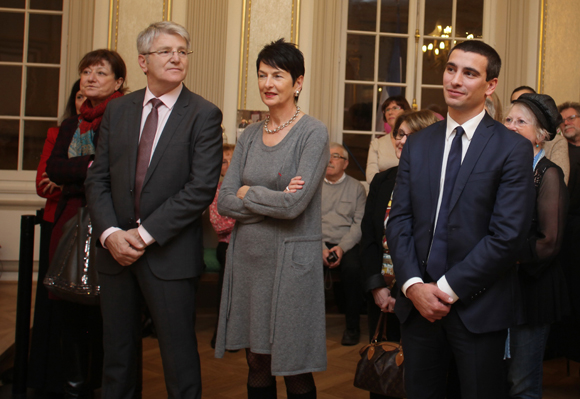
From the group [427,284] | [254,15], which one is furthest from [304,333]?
[254,15]

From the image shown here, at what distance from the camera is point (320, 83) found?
5504mm

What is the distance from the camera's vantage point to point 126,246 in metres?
2.01

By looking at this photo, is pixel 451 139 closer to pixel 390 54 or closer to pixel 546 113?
pixel 546 113

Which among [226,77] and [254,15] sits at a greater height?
[254,15]

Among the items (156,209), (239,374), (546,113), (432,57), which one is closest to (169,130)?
(156,209)

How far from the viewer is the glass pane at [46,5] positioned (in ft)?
18.0

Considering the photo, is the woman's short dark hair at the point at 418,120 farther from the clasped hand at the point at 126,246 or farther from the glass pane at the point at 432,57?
the glass pane at the point at 432,57

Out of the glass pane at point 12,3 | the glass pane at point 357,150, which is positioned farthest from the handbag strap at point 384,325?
the glass pane at point 12,3

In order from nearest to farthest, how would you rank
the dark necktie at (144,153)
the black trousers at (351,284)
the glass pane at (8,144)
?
1. the dark necktie at (144,153)
2. the black trousers at (351,284)
3. the glass pane at (8,144)

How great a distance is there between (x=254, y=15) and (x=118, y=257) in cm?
387

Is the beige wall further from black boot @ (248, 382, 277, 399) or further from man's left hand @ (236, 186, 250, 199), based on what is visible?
black boot @ (248, 382, 277, 399)

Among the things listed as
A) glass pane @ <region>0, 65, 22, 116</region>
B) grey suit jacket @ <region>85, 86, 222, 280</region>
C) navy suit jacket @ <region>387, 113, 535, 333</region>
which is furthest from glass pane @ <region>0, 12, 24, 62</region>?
navy suit jacket @ <region>387, 113, 535, 333</region>

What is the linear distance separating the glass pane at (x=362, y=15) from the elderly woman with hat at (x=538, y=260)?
12.0 ft

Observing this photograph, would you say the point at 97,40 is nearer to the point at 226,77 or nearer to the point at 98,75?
the point at 226,77
